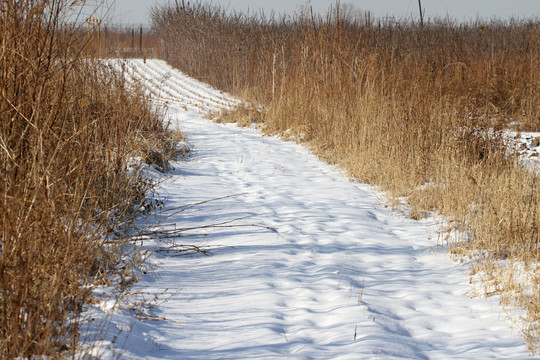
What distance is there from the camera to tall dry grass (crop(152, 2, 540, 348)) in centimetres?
414

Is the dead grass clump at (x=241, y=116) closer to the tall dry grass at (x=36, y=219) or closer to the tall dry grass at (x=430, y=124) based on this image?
the tall dry grass at (x=430, y=124)

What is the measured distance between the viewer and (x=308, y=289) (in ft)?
11.7

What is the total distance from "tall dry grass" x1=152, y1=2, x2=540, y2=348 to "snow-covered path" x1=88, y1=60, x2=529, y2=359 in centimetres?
30

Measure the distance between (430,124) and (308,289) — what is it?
11.9ft

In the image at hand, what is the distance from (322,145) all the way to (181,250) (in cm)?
502

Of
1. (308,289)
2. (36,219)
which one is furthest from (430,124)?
(36,219)

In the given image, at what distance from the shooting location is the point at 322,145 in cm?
872

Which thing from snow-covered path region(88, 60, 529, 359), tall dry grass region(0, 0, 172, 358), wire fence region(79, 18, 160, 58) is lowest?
snow-covered path region(88, 60, 529, 359)

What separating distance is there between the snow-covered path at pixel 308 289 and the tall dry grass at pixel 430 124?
11.6 inches

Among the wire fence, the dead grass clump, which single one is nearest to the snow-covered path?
the wire fence

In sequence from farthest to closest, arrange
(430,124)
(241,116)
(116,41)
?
(241,116) < (116,41) < (430,124)

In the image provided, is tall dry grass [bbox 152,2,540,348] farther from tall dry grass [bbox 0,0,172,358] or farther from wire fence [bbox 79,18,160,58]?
wire fence [bbox 79,18,160,58]

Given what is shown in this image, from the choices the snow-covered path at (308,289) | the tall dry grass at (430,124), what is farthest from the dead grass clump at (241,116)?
the snow-covered path at (308,289)

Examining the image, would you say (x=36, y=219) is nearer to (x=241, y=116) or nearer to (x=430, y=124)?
(x=430, y=124)
